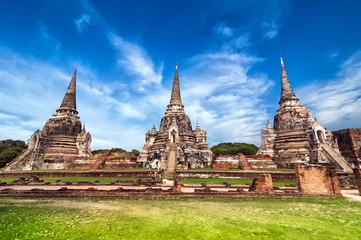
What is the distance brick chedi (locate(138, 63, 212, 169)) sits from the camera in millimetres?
22312

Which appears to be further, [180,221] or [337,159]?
[337,159]

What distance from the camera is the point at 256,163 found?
21625 mm

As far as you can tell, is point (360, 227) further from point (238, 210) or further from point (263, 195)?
point (263, 195)

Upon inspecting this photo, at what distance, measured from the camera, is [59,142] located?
28.3 meters

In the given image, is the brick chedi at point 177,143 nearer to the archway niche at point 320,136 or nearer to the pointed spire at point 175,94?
the pointed spire at point 175,94

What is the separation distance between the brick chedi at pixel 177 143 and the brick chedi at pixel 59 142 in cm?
1167

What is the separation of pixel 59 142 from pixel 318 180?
108ft

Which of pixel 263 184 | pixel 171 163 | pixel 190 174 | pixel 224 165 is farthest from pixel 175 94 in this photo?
pixel 263 184

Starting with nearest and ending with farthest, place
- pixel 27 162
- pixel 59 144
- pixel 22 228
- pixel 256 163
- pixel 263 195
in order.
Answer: pixel 22 228 → pixel 263 195 → pixel 256 163 → pixel 27 162 → pixel 59 144

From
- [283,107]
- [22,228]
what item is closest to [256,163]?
[283,107]

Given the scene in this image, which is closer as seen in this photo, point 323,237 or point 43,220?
point 323,237

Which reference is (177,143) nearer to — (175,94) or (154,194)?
(175,94)

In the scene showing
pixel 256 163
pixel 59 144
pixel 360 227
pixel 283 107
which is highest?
pixel 283 107

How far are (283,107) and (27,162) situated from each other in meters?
39.6
